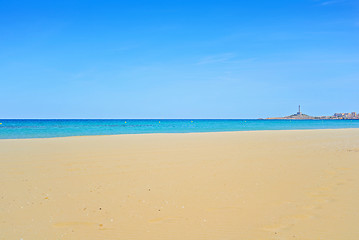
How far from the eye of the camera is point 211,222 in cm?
462

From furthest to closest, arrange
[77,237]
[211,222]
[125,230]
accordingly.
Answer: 1. [211,222]
2. [125,230]
3. [77,237]

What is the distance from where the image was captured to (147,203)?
5.54 m

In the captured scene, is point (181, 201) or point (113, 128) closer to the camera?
point (181, 201)

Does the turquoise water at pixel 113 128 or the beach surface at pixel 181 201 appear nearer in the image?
the beach surface at pixel 181 201

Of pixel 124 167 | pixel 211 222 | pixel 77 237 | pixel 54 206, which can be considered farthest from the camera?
pixel 124 167

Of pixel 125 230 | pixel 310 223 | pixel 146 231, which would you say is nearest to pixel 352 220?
pixel 310 223

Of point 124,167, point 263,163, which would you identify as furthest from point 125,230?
point 263,163

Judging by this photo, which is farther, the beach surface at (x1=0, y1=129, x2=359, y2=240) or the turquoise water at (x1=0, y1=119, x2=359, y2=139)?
the turquoise water at (x1=0, y1=119, x2=359, y2=139)

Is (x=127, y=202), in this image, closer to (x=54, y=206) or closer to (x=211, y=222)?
(x=54, y=206)

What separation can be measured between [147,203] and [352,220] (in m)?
3.70

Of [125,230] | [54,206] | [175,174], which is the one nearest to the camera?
[125,230]

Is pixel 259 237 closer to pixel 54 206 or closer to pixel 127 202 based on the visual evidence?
pixel 127 202

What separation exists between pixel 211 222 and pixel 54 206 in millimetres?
3075

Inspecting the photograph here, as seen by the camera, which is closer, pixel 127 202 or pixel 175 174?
pixel 127 202
